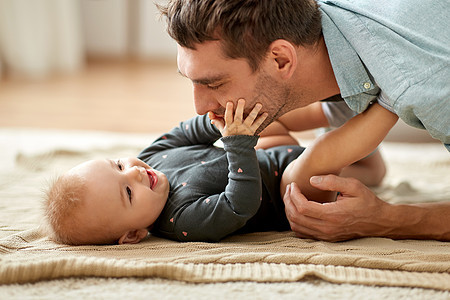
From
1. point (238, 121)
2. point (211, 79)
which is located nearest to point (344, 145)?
point (238, 121)

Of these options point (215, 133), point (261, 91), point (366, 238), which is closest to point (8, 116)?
point (215, 133)

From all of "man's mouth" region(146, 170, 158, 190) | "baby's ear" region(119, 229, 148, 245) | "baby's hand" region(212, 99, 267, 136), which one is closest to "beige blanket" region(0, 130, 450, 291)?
"baby's ear" region(119, 229, 148, 245)

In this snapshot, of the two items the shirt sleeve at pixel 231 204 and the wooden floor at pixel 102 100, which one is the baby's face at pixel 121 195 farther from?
the wooden floor at pixel 102 100

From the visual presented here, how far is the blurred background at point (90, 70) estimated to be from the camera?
2863mm

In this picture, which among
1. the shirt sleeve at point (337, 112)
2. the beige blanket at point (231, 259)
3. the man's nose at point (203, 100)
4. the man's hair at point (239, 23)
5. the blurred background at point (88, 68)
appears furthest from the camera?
the blurred background at point (88, 68)

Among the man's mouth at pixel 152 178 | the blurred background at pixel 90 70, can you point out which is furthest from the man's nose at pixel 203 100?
the blurred background at pixel 90 70

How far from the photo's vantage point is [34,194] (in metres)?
1.72

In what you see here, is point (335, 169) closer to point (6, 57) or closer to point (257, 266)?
point (257, 266)

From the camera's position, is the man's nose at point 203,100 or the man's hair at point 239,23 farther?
the man's nose at point 203,100

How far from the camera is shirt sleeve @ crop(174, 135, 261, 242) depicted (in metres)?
1.29

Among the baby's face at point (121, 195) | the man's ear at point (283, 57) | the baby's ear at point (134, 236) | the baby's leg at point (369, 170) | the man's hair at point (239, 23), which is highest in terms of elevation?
the man's hair at point (239, 23)

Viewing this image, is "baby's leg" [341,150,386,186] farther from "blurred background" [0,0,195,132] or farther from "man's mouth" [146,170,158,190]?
"blurred background" [0,0,195,132]

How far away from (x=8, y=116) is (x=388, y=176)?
194 cm

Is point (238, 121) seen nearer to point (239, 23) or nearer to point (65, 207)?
point (239, 23)
